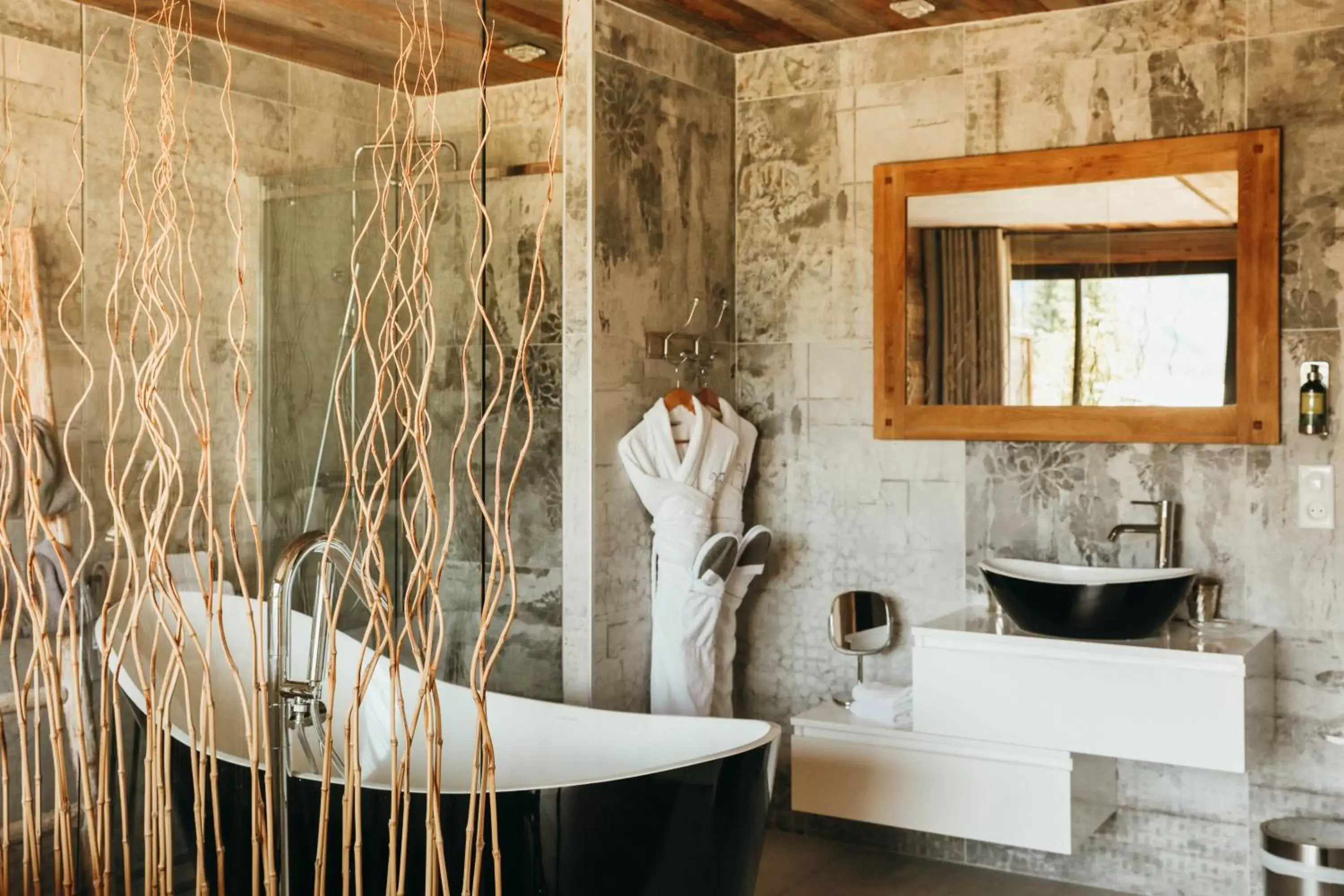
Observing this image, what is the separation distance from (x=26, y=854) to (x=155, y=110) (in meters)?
1.39

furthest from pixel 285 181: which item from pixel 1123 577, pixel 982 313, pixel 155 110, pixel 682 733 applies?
pixel 1123 577

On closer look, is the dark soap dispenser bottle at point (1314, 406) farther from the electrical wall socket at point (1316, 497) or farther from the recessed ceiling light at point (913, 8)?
the recessed ceiling light at point (913, 8)

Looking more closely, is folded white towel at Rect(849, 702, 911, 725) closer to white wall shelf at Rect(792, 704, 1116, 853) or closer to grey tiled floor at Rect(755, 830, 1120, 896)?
white wall shelf at Rect(792, 704, 1116, 853)

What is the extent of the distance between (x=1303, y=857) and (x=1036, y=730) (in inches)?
29.2

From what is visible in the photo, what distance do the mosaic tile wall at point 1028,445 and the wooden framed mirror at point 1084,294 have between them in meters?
0.07

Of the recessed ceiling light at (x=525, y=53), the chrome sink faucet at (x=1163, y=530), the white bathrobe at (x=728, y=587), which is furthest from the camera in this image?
the white bathrobe at (x=728, y=587)

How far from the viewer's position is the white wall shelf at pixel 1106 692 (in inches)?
133

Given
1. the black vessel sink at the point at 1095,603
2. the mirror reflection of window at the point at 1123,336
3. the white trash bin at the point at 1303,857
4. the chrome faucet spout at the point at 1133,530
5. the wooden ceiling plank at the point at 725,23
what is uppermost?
the wooden ceiling plank at the point at 725,23

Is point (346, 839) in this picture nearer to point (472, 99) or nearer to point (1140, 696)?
point (472, 99)

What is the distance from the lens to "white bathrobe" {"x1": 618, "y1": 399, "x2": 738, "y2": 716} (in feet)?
13.4

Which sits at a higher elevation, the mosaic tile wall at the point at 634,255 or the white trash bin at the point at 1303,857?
the mosaic tile wall at the point at 634,255

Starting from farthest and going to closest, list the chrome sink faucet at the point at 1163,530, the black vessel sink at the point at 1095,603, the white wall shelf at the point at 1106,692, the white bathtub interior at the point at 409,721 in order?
the chrome sink faucet at the point at 1163,530
the black vessel sink at the point at 1095,603
the white wall shelf at the point at 1106,692
the white bathtub interior at the point at 409,721

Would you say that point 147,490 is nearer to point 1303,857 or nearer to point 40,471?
point 40,471

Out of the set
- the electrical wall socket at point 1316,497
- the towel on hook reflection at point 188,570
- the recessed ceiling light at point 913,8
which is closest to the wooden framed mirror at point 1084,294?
the electrical wall socket at point 1316,497
